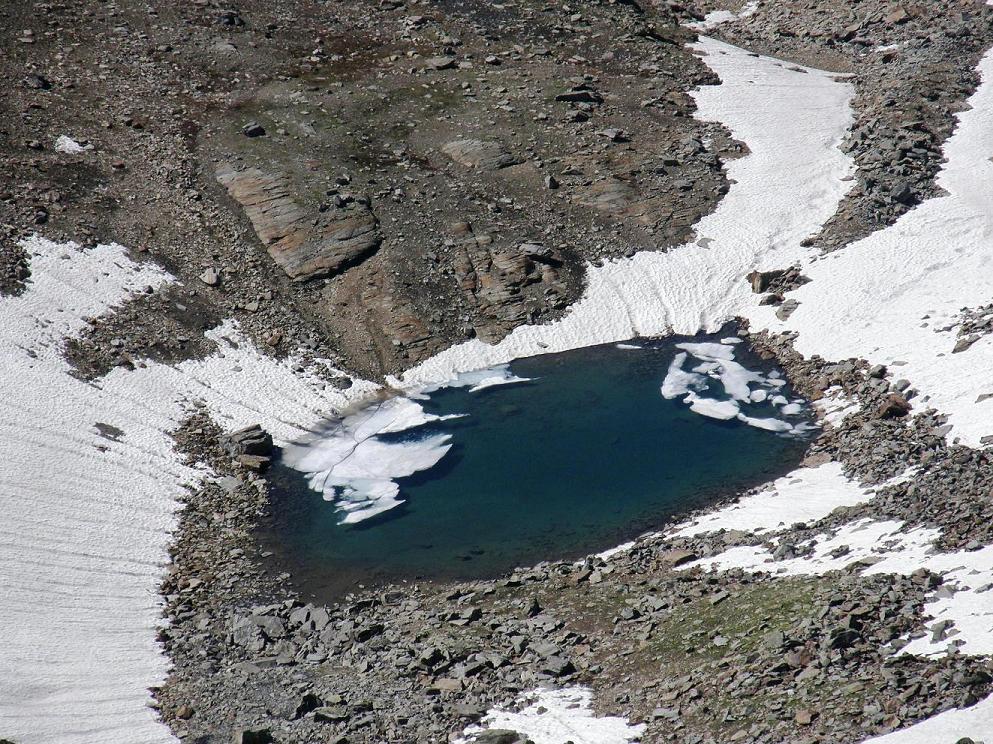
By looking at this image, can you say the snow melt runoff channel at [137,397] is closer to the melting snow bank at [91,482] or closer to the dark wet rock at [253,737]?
the melting snow bank at [91,482]

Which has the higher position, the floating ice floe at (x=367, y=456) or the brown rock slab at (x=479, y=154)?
the brown rock slab at (x=479, y=154)

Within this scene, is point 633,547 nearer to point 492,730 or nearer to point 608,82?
point 492,730

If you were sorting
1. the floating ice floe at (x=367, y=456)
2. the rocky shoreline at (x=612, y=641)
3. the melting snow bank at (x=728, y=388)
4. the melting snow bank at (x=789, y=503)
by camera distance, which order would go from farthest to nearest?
the melting snow bank at (x=728, y=388)
the floating ice floe at (x=367, y=456)
the melting snow bank at (x=789, y=503)
the rocky shoreline at (x=612, y=641)

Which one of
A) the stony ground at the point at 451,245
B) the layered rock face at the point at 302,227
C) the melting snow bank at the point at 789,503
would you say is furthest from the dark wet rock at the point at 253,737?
the layered rock face at the point at 302,227

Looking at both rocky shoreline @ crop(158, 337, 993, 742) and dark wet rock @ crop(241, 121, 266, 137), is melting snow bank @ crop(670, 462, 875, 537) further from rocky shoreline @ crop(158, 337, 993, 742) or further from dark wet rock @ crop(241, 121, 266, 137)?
dark wet rock @ crop(241, 121, 266, 137)

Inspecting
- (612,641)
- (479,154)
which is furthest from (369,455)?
(479,154)
